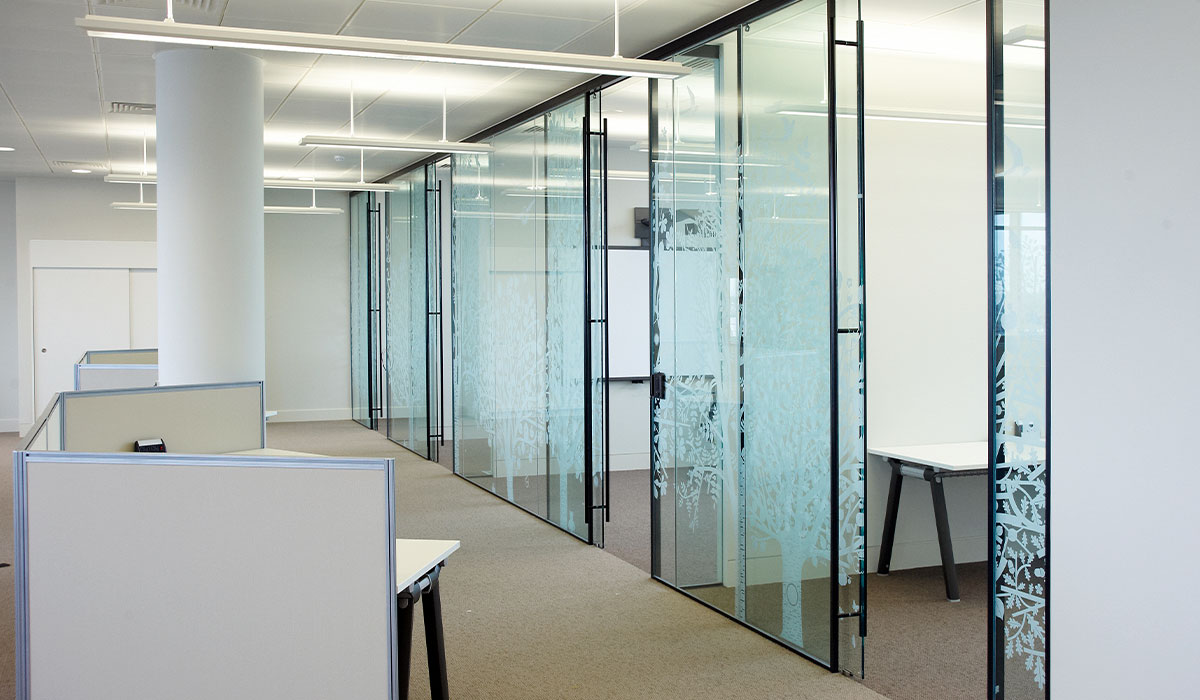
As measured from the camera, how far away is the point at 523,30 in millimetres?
5090

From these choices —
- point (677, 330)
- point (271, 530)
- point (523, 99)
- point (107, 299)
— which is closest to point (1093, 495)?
point (271, 530)

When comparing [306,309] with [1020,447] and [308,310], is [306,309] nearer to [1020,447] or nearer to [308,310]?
[308,310]

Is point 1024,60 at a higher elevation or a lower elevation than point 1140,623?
higher

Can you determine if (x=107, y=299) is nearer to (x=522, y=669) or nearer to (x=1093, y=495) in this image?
(x=522, y=669)

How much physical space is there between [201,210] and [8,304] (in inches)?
322

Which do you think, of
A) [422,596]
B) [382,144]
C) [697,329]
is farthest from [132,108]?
[422,596]

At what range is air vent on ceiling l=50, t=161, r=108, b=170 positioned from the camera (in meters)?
10.3

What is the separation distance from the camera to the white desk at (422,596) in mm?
2916

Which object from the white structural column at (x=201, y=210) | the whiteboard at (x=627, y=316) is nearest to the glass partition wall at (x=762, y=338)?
the white structural column at (x=201, y=210)

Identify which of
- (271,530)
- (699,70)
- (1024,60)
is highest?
(699,70)

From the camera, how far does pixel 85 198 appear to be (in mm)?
11844

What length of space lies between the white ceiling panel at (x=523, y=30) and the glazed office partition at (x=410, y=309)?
4.29m

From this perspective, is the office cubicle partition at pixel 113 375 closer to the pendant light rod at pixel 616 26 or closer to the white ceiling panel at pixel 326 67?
the white ceiling panel at pixel 326 67

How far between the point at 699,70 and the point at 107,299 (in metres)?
9.55
